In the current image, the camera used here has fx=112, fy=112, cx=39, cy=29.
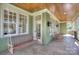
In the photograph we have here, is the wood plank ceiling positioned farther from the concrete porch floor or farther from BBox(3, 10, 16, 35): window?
the concrete porch floor

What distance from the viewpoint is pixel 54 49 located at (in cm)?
226

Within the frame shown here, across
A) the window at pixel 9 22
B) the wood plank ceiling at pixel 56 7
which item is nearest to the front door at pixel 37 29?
the wood plank ceiling at pixel 56 7

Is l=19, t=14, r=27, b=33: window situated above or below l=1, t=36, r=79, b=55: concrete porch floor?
above

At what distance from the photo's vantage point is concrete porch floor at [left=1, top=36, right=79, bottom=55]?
2217mm

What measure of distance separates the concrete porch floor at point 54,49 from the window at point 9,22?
1.41ft

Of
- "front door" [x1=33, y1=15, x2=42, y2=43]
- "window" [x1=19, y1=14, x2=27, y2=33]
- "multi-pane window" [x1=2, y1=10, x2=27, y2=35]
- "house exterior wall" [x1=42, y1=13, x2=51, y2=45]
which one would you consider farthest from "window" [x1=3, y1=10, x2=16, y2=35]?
"house exterior wall" [x1=42, y1=13, x2=51, y2=45]

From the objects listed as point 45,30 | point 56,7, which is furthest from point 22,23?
point 56,7

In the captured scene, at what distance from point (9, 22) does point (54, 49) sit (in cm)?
104

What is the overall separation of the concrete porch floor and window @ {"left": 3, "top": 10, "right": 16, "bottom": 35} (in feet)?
1.41

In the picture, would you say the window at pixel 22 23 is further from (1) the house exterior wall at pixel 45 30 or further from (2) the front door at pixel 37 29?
(1) the house exterior wall at pixel 45 30

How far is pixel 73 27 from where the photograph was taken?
7.52 feet

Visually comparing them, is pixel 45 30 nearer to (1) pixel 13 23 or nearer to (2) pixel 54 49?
(2) pixel 54 49

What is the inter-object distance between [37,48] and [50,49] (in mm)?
264

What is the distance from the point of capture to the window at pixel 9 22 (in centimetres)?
211
